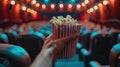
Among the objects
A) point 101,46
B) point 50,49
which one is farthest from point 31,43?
point 50,49

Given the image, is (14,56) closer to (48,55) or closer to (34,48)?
(48,55)

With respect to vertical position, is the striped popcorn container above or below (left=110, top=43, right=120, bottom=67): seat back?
above

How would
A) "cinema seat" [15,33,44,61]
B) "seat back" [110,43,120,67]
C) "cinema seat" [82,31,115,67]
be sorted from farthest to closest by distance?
1. "cinema seat" [82,31,115,67]
2. "cinema seat" [15,33,44,61]
3. "seat back" [110,43,120,67]

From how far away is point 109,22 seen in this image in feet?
74.9

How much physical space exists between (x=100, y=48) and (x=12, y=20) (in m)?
18.4

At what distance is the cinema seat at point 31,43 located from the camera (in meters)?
5.47

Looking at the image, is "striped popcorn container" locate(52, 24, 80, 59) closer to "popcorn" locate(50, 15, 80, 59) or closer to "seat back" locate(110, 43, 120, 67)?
"popcorn" locate(50, 15, 80, 59)

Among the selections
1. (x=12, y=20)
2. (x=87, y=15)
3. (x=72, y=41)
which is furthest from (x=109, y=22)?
(x=72, y=41)

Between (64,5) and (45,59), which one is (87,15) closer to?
(64,5)

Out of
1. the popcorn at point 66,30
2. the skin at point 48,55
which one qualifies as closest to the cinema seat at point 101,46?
the popcorn at point 66,30

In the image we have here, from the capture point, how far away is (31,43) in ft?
18.0

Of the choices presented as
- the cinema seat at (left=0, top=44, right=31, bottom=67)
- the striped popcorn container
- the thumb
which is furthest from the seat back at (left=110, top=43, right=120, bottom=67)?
the cinema seat at (left=0, top=44, right=31, bottom=67)

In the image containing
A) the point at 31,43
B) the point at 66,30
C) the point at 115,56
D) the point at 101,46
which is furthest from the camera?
the point at 101,46

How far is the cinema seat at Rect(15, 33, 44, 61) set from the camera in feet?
17.9
